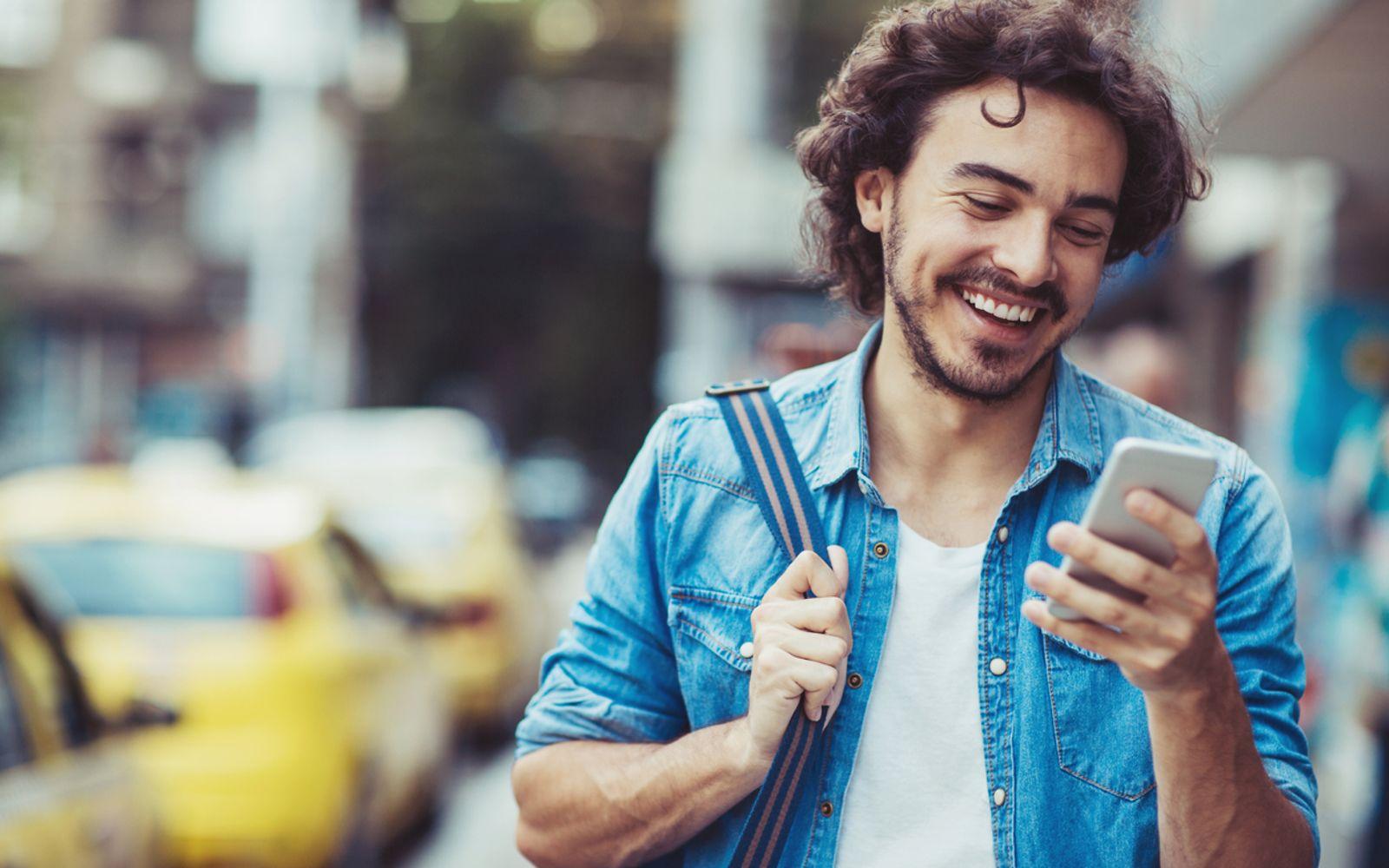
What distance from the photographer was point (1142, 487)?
5.67ft

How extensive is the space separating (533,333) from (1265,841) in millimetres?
33450

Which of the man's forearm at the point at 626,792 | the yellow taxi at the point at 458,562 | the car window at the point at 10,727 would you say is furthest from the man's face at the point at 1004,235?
the yellow taxi at the point at 458,562

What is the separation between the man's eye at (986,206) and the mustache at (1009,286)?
8 centimetres

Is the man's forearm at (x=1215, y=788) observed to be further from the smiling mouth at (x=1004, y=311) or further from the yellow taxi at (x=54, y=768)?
the yellow taxi at (x=54, y=768)

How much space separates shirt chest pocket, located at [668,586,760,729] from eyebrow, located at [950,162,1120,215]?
0.65 m

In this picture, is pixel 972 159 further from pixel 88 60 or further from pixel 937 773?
pixel 88 60

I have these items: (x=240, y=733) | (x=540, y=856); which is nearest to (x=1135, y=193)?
(x=540, y=856)

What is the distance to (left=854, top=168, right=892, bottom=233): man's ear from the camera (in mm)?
2451

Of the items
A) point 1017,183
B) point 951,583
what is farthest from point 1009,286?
point 951,583

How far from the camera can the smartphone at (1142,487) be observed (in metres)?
1.71

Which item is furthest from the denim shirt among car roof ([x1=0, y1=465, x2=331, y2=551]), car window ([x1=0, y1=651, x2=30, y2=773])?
car roof ([x1=0, y1=465, x2=331, y2=551])

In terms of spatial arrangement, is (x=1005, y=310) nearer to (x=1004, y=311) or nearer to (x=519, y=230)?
(x=1004, y=311)

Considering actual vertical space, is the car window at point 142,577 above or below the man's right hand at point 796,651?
below

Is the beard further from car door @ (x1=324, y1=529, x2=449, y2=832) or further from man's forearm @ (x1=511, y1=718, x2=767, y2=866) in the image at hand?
car door @ (x1=324, y1=529, x2=449, y2=832)
